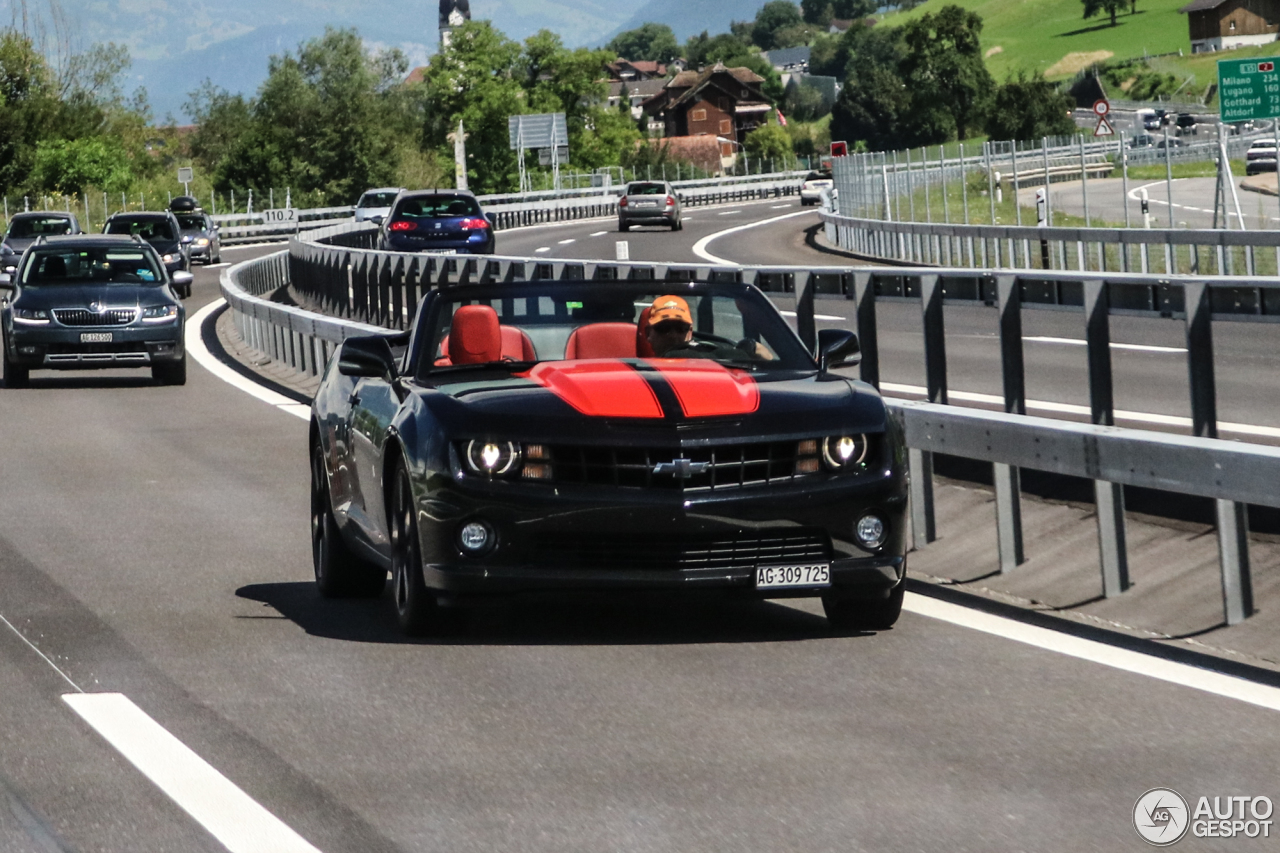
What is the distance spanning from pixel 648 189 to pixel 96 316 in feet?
146

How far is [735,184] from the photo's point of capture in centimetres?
10444

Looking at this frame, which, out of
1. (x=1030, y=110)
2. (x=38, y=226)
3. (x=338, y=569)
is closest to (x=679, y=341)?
(x=338, y=569)

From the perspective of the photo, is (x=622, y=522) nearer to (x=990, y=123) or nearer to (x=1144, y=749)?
(x=1144, y=749)

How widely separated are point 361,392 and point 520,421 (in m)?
1.73

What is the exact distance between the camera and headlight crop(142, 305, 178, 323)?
23.2 m

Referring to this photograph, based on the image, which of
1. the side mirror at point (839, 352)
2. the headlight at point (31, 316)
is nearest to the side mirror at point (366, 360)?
the side mirror at point (839, 352)

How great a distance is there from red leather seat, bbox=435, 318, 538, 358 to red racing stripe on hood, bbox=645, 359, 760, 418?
2.30 feet

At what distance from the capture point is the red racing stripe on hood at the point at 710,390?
25.7ft

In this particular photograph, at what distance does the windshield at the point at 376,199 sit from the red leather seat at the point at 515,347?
5532cm

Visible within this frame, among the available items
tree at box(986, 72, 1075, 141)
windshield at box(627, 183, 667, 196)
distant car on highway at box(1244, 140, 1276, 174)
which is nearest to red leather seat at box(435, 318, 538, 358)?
windshield at box(627, 183, 667, 196)

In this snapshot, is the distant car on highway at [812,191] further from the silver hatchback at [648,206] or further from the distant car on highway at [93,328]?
the distant car on highway at [93,328]

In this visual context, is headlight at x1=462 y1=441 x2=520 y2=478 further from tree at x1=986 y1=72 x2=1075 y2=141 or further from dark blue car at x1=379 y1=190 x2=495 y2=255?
tree at x1=986 y1=72 x2=1075 y2=141

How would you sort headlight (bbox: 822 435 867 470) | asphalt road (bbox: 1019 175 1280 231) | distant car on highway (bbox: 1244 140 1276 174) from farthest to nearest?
distant car on highway (bbox: 1244 140 1276 174) < asphalt road (bbox: 1019 175 1280 231) < headlight (bbox: 822 435 867 470)

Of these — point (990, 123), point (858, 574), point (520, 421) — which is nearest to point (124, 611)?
point (520, 421)
